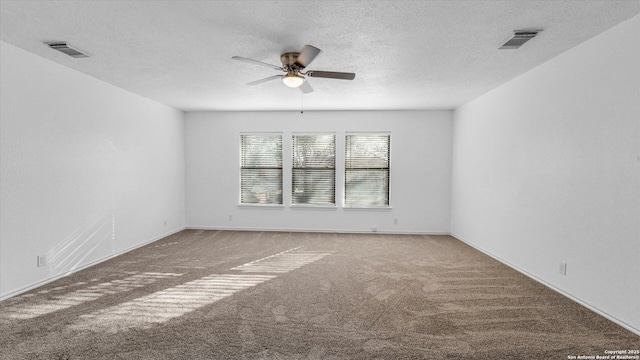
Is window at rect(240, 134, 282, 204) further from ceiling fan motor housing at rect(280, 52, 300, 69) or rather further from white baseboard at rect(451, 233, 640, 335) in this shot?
white baseboard at rect(451, 233, 640, 335)

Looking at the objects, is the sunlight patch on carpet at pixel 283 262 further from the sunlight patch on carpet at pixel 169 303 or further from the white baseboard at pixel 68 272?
the white baseboard at pixel 68 272

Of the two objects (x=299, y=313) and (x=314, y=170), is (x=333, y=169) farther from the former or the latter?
(x=299, y=313)

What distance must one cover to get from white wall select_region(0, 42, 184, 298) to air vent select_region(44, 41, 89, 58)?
1.32 feet

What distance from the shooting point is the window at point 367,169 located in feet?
20.7

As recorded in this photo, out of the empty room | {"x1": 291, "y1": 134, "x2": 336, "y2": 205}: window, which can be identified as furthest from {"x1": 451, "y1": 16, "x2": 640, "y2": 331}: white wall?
{"x1": 291, "y1": 134, "x2": 336, "y2": 205}: window

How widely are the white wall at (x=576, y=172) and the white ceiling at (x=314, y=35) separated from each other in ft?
0.86

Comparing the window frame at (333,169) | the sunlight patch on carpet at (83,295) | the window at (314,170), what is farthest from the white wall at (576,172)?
the sunlight patch on carpet at (83,295)

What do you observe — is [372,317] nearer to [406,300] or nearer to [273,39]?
[406,300]

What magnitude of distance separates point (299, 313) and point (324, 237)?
3.18m

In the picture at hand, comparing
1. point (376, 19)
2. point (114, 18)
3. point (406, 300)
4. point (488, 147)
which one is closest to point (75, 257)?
point (114, 18)

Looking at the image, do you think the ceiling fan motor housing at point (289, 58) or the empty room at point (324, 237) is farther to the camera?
the ceiling fan motor housing at point (289, 58)

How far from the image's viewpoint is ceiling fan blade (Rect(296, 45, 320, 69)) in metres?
2.63

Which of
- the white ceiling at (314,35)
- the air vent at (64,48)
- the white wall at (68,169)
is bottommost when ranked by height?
the white wall at (68,169)

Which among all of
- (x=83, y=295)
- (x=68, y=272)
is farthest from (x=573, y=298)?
(x=68, y=272)
